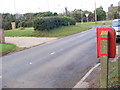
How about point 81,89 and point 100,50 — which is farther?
point 81,89

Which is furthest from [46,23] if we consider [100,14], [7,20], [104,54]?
[100,14]

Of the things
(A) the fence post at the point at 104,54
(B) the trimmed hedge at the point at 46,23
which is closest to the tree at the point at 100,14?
(B) the trimmed hedge at the point at 46,23

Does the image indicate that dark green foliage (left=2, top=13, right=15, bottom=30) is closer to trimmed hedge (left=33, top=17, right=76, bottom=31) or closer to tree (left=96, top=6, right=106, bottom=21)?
trimmed hedge (left=33, top=17, right=76, bottom=31)

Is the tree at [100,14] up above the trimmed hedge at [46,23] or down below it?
above

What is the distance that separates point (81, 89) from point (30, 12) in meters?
42.4

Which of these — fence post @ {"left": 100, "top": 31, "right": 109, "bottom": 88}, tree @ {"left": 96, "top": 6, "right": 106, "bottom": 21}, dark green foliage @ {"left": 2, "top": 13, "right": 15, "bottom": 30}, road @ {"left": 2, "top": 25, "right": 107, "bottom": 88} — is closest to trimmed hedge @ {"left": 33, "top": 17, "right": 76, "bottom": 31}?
dark green foliage @ {"left": 2, "top": 13, "right": 15, "bottom": 30}

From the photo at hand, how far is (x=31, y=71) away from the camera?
8.21 meters

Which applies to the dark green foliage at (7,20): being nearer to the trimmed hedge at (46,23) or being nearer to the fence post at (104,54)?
the trimmed hedge at (46,23)

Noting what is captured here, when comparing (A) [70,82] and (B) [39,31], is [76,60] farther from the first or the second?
(B) [39,31]

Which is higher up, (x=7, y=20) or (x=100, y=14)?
(x=100, y=14)

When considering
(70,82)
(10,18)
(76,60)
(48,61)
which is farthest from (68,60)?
(10,18)

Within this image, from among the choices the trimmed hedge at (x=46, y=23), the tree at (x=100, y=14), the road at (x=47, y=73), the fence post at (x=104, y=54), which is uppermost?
the tree at (x=100, y=14)

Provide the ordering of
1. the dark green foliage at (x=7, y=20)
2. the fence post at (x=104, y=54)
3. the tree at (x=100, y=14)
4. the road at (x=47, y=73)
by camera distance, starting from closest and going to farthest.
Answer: the fence post at (x=104, y=54) < the road at (x=47, y=73) < the dark green foliage at (x=7, y=20) < the tree at (x=100, y=14)

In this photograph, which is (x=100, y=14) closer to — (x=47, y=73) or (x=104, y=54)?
(x=47, y=73)
